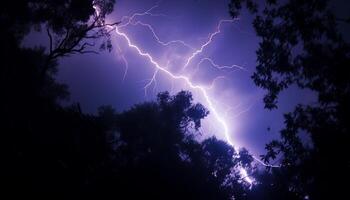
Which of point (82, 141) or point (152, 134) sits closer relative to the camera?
point (82, 141)

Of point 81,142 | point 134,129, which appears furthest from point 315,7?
point 134,129

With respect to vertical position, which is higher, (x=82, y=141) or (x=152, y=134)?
(x=152, y=134)

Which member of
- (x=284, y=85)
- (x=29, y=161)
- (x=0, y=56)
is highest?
(x=0, y=56)

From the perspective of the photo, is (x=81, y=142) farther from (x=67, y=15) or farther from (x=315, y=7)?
(x=315, y=7)

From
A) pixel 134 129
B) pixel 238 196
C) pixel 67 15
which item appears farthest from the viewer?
pixel 134 129

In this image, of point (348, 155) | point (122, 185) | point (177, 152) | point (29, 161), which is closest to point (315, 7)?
point (348, 155)

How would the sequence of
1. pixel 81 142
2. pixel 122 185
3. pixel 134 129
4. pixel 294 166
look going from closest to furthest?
pixel 294 166 → pixel 81 142 → pixel 122 185 → pixel 134 129

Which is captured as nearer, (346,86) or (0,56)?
(346,86)

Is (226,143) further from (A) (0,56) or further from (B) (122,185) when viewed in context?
(A) (0,56)

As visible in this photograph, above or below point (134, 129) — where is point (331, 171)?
below
